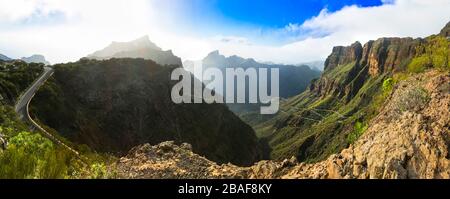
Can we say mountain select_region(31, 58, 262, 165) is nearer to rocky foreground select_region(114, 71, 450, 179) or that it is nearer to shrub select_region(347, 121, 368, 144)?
shrub select_region(347, 121, 368, 144)

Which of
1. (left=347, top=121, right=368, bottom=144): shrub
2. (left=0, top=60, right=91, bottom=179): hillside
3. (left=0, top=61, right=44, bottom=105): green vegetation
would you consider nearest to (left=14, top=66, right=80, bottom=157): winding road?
(left=0, top=61, right=44, bottom=105): green vegetation

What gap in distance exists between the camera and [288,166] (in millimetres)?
31219

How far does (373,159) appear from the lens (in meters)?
25.9

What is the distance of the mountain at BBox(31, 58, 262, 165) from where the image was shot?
111188 mm

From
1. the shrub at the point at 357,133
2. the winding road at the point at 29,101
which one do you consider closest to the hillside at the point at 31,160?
the shrub at the point at 357,133

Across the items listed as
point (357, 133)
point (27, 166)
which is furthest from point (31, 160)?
point (357, 133)

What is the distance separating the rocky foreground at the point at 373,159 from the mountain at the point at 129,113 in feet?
227

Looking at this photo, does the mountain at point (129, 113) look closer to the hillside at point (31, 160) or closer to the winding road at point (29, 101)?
the winding road at point (29, 101)

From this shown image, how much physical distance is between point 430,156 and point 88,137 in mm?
94666

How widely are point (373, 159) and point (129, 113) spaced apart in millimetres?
118657

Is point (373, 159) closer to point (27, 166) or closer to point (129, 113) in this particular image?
point (27, 166)

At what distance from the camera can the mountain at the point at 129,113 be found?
111188 mm
